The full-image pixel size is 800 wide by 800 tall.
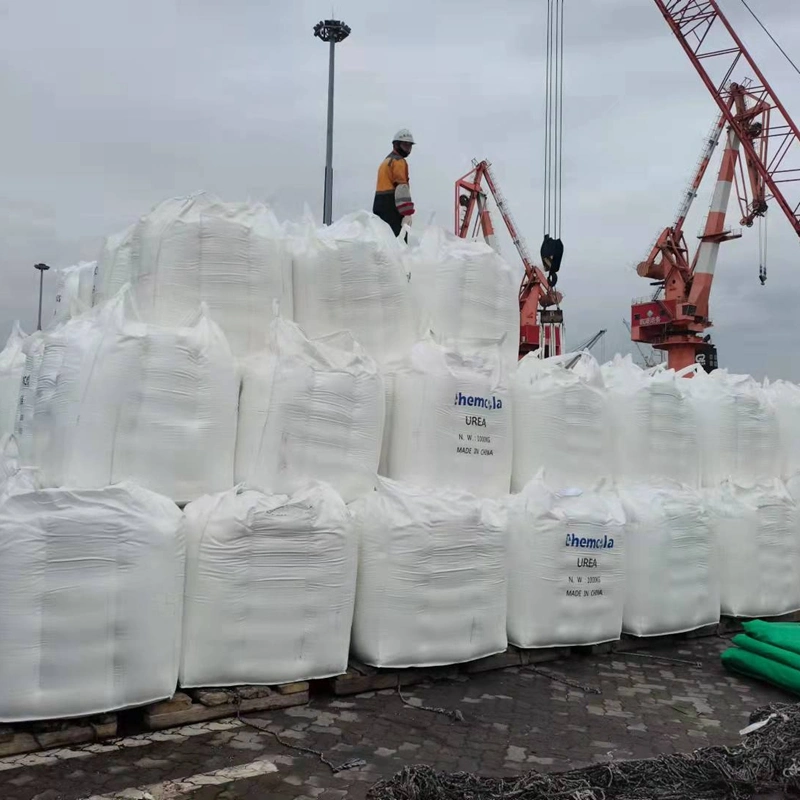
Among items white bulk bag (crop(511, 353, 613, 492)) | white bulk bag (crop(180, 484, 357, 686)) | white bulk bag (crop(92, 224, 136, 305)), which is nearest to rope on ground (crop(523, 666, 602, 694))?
white bulk bag (crop(511, 353, 613, 492))

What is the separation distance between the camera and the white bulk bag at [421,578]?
3.71 metres

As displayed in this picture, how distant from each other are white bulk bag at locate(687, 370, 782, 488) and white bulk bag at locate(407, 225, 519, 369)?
1658 millimetres

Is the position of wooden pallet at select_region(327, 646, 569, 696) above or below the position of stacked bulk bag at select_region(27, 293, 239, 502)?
below

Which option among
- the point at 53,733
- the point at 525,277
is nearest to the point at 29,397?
the point at 53,733

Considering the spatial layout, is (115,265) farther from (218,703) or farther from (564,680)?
(564,680)

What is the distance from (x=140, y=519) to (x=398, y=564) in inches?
49.3

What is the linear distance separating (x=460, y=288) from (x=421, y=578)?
176cm

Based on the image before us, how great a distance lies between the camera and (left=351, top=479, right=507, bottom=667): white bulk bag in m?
3.71

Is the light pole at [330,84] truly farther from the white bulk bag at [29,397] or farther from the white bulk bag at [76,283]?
the white bulk bag at [29,397]

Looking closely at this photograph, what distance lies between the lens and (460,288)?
4559 mm

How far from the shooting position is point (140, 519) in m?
3.10

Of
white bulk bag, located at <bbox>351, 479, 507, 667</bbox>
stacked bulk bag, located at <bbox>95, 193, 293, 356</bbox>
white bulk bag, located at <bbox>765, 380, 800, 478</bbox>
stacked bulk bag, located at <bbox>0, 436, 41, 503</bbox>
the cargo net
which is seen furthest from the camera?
white bulk bag, located at <bbox>765, 380, 800, 478</bbox>

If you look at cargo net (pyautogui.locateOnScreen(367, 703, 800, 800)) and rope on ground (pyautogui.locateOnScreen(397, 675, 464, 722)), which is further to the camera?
rope on ground (pyautogui.locateOnScreen(397, 675, 464, 722))

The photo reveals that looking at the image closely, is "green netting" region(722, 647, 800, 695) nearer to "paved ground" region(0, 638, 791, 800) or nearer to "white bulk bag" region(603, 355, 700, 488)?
"paved ground" region(0, 638, 791, 800)
